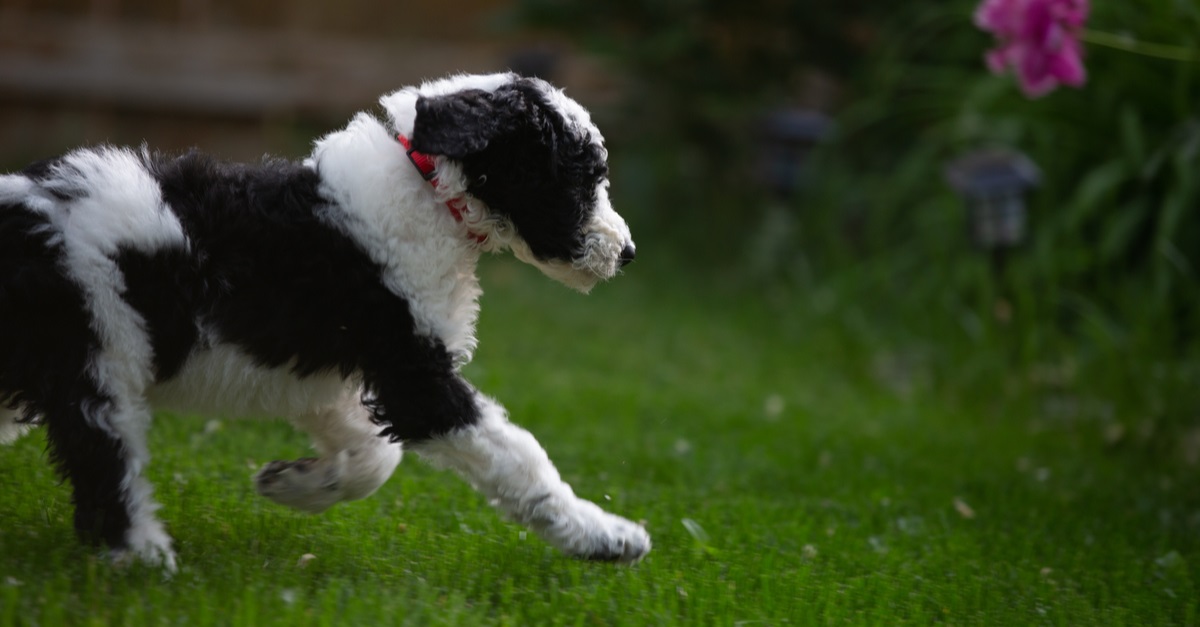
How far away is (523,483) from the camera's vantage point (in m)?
3.20

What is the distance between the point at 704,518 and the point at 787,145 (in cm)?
981

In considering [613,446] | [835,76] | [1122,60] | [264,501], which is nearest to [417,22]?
[835,76]

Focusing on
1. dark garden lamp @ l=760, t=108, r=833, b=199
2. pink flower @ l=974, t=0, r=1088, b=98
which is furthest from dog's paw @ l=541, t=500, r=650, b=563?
dark garden lamp @ l=760, t=108, r=833, b=199

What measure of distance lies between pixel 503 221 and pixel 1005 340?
450 centimetres

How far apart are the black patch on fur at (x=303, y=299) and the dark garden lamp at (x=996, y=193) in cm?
463

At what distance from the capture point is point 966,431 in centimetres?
645

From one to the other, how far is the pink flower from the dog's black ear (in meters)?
3.18

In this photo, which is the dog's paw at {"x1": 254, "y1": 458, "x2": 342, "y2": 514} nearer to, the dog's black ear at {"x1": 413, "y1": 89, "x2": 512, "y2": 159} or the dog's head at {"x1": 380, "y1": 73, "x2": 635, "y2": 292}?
the dog's head at {"x1": 380, "y1": 73, "x2": 635, "y2": 292}

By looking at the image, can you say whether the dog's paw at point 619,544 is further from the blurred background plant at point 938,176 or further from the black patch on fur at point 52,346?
the blurred background plant at point 938,176

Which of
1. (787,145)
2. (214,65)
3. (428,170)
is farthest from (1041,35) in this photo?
(214,65)

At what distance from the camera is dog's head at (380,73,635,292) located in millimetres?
3242

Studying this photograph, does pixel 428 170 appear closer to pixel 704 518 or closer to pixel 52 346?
pixel 52 346

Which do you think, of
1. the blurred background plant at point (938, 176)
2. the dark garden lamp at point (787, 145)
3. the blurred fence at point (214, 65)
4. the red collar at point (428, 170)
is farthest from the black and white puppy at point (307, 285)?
the dark garden lamp at point (787, 145)

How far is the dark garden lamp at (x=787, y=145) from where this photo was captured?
39.8 feet
